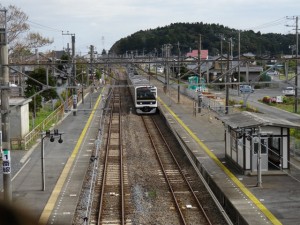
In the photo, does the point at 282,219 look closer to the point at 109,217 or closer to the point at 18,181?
the point at 109,217

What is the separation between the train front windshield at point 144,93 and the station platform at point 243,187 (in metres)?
9.76

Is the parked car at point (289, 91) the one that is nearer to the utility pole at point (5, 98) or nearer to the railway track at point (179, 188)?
the railway track at point (179, 188)

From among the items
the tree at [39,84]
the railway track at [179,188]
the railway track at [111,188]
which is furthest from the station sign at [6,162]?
the tree at [39,84]

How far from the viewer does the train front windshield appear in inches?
1227

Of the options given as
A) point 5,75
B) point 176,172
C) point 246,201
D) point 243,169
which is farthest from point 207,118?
point 5,75

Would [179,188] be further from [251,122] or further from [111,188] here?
[251,122]

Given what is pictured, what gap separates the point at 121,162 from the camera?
56.1ft

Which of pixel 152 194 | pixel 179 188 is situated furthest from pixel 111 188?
pixel 179 188

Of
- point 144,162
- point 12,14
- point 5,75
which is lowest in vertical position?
point 144,162

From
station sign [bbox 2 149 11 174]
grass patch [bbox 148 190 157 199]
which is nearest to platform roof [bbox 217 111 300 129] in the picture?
grass patch [bbox 148 190 157 199]

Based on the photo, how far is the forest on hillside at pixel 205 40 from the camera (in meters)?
87.1

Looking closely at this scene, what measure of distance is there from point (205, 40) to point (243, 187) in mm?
98336

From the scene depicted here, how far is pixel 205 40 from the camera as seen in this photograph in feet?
355

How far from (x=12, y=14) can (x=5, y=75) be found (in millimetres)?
23514
